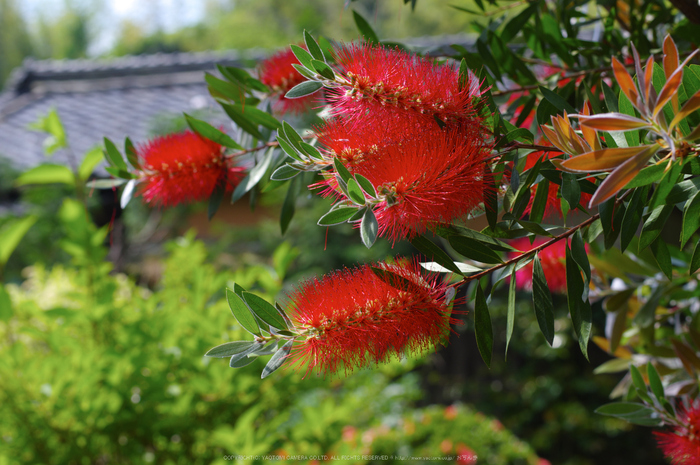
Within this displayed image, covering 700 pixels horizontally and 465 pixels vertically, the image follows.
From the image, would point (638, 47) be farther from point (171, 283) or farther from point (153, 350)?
point (171, 283)

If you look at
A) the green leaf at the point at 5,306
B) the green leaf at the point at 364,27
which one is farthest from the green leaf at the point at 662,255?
the green leaf at the point at 5,306

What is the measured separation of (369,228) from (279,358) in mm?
128

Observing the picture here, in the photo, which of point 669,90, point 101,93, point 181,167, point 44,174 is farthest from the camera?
point 101,93

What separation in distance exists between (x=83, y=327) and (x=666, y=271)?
117 centimetres

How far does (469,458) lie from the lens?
2209mm

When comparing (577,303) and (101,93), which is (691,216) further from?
(101,93)

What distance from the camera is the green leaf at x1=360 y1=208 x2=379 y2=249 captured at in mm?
342

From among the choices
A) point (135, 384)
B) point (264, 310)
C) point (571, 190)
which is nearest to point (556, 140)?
point (571, 190)

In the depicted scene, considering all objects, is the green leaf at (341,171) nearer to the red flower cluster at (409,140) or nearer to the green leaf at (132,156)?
the red flower cluster at (409,140)

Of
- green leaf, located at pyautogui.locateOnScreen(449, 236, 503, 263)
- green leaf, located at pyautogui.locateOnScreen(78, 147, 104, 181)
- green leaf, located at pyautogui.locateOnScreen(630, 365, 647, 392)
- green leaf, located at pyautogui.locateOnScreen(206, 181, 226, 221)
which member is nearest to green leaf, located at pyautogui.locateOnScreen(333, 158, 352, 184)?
green leaf, located at pyautogui.locateOnScreen(449, 236, 503, 263)

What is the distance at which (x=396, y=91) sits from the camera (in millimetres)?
386

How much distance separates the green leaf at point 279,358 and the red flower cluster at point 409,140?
0.12m

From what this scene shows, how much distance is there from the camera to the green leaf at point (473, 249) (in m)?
0.43

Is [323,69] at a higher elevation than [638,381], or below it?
higher
